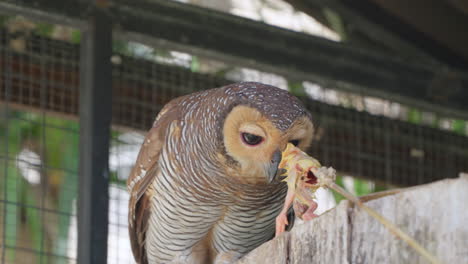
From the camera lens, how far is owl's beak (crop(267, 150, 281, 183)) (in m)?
2.15

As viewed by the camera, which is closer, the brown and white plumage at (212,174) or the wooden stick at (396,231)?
the wooden stick at (396,231)

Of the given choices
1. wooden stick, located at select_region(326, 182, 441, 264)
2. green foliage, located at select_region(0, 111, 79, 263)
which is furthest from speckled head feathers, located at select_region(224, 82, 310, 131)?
green foliage, located at select_region(0, 111, 79, 263)

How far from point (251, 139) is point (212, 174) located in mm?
264

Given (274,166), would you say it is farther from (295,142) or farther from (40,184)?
(40,184)

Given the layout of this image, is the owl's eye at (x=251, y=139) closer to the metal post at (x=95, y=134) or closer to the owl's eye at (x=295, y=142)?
the owl's eye at (x=295, y=142)

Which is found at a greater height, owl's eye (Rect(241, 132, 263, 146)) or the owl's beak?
owl's eye (Rect(241, 132, 263, 146))

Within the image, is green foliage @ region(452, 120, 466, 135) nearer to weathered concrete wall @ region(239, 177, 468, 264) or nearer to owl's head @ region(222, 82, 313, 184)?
owl's head @ region(222, 82, 313, 184)

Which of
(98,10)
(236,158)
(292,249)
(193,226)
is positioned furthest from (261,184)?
(98,10)

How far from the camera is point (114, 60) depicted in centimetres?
353

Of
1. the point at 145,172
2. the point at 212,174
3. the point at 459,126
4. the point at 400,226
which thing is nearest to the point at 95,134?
the point at 145,172

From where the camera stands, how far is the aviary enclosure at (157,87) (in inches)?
127

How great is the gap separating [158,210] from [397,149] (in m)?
1.78

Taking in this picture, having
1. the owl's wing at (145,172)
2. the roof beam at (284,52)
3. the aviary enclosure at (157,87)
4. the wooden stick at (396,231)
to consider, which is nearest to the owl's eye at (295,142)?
the owl's wing at (145,172)

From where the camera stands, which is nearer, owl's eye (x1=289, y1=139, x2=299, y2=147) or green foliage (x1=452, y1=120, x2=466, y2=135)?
owl's eye (x1=289, y1=139, x2=299, y2=147)
